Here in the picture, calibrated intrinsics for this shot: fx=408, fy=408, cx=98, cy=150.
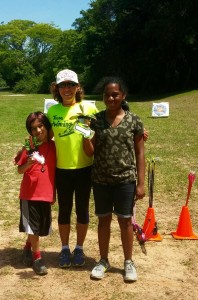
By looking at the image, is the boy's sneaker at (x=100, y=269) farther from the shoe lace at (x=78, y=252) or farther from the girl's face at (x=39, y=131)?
the girl's face at (x=39, y=131)

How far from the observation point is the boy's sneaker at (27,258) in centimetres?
376

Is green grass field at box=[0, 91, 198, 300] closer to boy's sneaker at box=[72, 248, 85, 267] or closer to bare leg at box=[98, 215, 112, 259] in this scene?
boy's sneaker at box=[72, 248, 85, 267]

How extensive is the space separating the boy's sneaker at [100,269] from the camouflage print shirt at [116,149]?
75 cm

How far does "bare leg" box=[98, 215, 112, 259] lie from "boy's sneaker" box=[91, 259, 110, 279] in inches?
2.4

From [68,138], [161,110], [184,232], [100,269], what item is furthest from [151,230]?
[161,110]

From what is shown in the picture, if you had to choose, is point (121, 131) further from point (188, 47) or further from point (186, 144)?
point (188, 47)

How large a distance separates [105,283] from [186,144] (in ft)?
22.9

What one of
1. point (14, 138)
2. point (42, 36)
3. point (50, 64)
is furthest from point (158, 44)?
point (42, 36)

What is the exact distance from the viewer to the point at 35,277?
354 cm

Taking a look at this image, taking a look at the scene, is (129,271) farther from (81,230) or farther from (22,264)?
(22,264)

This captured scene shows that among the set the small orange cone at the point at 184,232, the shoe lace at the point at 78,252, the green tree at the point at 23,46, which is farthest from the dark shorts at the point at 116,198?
the green tree at the point at 23,46

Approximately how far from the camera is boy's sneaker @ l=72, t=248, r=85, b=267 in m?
3.71

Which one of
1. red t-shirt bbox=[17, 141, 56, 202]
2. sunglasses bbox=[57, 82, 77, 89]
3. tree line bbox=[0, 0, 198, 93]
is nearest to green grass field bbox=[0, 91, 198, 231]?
red t-shirt bbox=[17, 141, 56, 202]

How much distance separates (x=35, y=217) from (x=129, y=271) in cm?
93
